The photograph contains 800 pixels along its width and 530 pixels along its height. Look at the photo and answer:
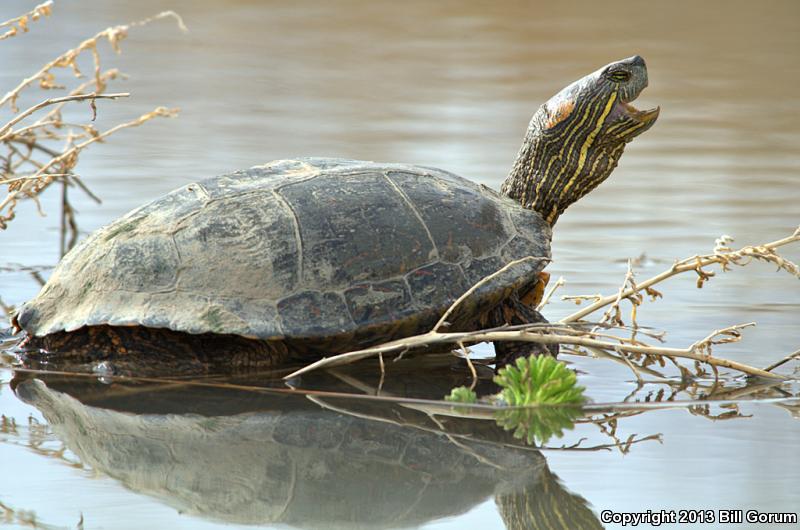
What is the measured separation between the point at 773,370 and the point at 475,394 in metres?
1.20

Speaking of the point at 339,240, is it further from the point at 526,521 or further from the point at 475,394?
the point at 526,521

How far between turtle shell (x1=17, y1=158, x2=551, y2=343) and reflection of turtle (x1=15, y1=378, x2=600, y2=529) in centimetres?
30

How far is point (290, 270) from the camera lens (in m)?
4.47

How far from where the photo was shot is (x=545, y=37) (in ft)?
52.5

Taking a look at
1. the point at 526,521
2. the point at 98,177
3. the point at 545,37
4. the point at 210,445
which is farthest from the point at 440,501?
the point at 545,37

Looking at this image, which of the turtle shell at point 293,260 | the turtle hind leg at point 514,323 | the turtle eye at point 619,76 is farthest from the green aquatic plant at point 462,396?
the turtle eye at point 619,76

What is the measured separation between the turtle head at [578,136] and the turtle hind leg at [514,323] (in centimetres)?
60

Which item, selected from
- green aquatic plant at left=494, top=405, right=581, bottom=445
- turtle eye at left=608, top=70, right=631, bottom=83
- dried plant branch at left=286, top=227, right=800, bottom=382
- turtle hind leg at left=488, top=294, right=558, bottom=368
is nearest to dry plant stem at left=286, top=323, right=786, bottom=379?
dried plant branch at left=286, top=227, right=800, bottom=382

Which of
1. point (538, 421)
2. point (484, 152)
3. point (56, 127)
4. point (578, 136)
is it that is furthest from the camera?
point (484, 152)

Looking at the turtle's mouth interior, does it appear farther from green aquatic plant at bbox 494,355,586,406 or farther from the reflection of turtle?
the reflection of turtle

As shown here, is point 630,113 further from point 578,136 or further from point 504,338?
point 504,338

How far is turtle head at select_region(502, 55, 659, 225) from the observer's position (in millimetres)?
5074

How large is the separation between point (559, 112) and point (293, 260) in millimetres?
1405

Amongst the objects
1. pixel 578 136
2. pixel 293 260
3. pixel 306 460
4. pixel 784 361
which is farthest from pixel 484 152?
pixel 306 460
